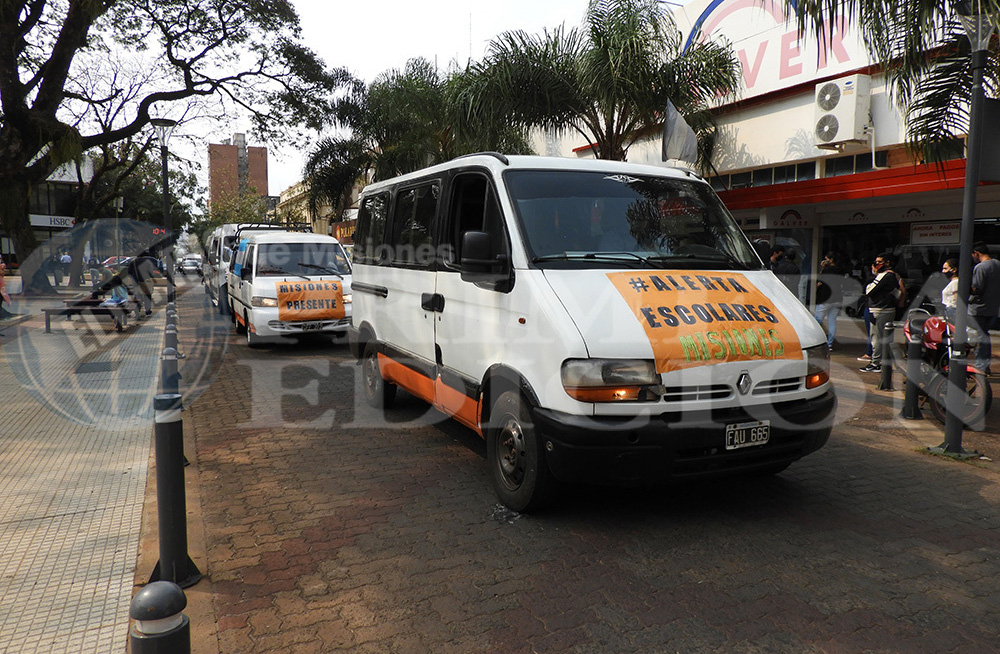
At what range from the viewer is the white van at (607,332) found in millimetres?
3811

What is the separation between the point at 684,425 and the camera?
381 centimetres

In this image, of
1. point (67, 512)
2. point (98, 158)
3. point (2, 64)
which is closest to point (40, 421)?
point (67, 512)

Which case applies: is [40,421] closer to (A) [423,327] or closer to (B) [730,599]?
(A) [423,327]

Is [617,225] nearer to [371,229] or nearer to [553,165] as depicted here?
[553,165]

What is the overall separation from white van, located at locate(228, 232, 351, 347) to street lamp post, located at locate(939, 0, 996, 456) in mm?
8503

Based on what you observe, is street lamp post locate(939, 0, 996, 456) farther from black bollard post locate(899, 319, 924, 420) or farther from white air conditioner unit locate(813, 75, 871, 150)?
white air conditioner unit locate(813, 75, 871, 150)

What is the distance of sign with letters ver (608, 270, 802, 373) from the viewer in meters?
3.85

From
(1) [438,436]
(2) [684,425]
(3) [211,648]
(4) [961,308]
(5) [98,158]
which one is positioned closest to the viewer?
(3) [211,648]

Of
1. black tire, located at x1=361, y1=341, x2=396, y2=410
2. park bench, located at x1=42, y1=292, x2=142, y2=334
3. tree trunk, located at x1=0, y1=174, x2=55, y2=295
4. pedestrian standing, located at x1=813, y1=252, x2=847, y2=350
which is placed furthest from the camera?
tree trunk, located at x1=0, y1=174, x2=55, y2=295

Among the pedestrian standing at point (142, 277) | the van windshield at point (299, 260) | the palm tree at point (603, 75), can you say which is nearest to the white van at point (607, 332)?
the van windshield at point (299, 260)

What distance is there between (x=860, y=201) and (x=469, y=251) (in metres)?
12.9

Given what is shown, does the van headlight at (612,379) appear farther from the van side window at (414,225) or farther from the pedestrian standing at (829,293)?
the pedestrian standing at (829,293)

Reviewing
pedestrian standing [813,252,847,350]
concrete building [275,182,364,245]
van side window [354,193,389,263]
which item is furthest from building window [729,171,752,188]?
van side window [354,193,389,263]

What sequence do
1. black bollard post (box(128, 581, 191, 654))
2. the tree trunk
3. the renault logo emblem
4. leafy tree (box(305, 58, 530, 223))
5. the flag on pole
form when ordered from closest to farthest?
black bollard post (box(128, 581, 191, 654))
the renault logo emblem
the flag on pole
the tree trunk
leafy tree (box(305, 58, 530, 223))
